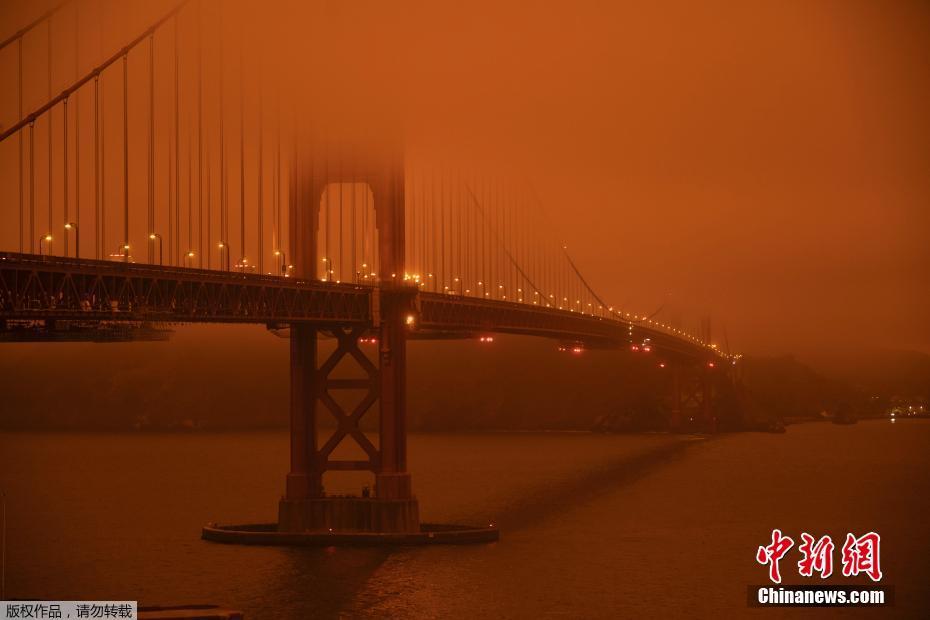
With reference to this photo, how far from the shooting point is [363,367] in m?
42.8

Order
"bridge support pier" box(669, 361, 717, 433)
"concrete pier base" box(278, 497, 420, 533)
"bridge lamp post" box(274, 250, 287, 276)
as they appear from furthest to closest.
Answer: "bridge support pier" box(669, 361, 717, 433) → "concrete pier base" box(278, 497, 420, 533) → "bridge lamp post" box(274, 250, 287, 276)

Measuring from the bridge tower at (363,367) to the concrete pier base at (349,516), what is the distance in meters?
0.03

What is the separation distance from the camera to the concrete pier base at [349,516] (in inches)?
1671

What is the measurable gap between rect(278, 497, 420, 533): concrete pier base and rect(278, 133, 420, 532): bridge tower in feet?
0.09

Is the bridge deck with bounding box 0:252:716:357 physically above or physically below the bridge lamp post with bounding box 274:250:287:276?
below

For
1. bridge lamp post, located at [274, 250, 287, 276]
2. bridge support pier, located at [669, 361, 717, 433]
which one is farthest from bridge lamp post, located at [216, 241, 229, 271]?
bridge support pier, located at [669, 361, 717, 433]

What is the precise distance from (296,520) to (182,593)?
627 cm

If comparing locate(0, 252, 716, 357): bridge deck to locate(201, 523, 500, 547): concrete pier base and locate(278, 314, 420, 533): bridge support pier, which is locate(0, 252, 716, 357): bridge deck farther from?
locate(201, 523, 500, 547): concrete pier base

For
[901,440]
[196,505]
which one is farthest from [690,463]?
[901,440]

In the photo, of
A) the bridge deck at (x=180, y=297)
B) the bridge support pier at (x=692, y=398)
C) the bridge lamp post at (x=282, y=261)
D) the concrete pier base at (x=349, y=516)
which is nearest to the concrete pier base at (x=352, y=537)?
the concrete pier base at (x=349, y=516)

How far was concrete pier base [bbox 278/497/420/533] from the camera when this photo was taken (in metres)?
42.4

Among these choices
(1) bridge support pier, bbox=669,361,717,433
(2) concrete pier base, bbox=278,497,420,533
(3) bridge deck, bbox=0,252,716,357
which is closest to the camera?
(3) bridge deck, bbox=0,252,716,357

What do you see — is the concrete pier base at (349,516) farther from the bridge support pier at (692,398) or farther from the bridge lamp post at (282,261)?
the bridge support pier at (692,398)

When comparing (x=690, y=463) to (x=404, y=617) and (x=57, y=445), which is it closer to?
(x=404, y=617)
